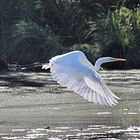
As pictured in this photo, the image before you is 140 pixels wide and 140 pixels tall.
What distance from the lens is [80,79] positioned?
33.5 ft

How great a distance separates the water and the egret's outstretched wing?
850mm

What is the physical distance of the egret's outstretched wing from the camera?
387 inches

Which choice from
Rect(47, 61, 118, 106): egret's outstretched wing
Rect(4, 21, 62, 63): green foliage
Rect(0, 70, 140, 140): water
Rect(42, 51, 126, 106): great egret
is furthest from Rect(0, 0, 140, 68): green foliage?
Rect(47, 61, 118, 106): egret's outstretched wing

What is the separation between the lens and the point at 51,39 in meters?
31.8

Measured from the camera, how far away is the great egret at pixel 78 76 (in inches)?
387

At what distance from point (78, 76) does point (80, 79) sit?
0.06m

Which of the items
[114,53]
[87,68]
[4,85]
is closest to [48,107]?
[87,68]

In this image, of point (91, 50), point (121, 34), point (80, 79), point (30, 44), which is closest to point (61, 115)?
point (80, 79)

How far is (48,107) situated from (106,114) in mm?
1727

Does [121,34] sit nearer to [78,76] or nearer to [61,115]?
[61,115]

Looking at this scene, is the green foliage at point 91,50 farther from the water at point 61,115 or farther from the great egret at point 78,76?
the great egret at point 78,76

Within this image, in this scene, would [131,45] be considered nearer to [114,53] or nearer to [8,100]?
[114,53]

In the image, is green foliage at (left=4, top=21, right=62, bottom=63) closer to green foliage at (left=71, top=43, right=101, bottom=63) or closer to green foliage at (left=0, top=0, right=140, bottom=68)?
green foliage at (left=0, top=0, right=140, bottom=68)

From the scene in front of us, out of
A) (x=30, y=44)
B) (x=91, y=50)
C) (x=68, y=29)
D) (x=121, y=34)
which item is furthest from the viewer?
(x=68, y=29)
